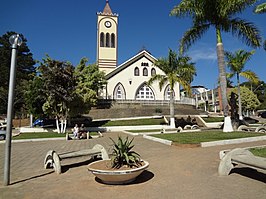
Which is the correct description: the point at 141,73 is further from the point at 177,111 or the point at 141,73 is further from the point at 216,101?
the point at 216,101

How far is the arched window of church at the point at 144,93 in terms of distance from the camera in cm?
4067

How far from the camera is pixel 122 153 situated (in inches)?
194

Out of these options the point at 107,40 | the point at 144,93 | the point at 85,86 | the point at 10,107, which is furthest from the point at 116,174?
the point at 107,40

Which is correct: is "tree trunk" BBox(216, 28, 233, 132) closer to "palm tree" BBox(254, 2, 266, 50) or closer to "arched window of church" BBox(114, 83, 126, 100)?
"palm tree" BBox(254, 2, 266, 50)

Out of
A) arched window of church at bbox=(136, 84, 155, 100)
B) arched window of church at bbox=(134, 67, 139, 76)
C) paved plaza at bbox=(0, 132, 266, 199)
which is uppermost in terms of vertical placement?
arched window of church at bbox=(134, 67, 139, 76)

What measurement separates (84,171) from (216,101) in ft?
232

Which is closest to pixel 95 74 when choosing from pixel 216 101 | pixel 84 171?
pixel 84 171

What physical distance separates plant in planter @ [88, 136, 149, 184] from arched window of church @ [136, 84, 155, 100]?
116 feet

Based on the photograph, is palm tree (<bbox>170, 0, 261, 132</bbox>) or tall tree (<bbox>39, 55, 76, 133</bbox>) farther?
tall tree (<bbox>39, 55, 76, 133</bbox>)

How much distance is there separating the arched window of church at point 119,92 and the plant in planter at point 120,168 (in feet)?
113

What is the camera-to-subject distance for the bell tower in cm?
4878

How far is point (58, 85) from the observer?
1975 centimetres

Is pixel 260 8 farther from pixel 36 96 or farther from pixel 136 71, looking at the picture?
pixel 136 71

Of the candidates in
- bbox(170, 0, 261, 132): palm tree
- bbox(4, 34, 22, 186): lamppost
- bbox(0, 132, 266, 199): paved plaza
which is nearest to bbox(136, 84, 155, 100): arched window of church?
bbox(170, 0, 261, 132): palm tree
